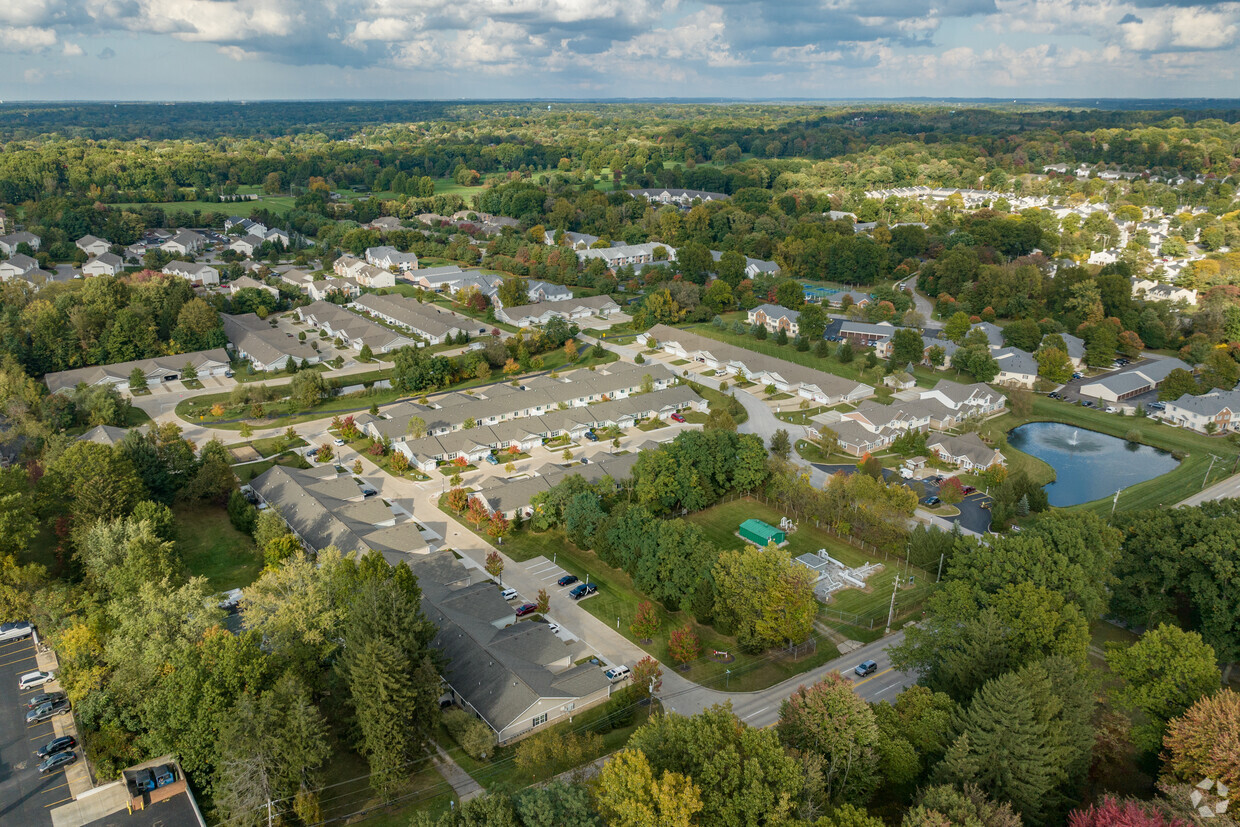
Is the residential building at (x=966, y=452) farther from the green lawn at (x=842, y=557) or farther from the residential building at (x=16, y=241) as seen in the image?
the residential building at (x=16, y=241)

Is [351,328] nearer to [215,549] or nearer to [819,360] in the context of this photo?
[215,549]

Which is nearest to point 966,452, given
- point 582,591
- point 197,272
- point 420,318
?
point 582,591

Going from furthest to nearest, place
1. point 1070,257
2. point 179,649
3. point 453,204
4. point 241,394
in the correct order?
point 453,204 → point 1070,257 → point 241,394 → point 179,649

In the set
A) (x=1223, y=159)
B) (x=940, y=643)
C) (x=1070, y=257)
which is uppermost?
(x=1223, y=159)

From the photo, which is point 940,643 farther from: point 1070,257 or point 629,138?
point 629,138

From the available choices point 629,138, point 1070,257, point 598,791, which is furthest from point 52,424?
Answer: point 629,138
